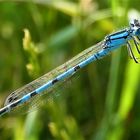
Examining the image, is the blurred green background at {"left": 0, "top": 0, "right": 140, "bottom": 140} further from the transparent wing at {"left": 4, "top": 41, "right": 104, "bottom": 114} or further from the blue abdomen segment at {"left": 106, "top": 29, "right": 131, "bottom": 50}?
the blue abdomen segment at {"left": 106, "top": 29, "right": 131, "bottom": 50}

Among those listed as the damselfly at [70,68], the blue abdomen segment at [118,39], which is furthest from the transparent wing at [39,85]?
the blue abdomen segment at [118,39]

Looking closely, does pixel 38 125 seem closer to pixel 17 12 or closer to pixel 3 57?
pixel 3 57

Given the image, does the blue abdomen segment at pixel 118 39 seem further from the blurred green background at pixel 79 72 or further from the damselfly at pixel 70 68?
the blurred green background at pixel 79 72

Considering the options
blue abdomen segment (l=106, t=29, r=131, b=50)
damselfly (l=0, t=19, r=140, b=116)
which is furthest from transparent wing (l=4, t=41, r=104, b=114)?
blue abdomen segment (l=106, t=29, r=131, b=50)

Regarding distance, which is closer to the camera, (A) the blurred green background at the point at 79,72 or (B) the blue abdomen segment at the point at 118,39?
(B) the blue abdomen segment at the point at 118,39

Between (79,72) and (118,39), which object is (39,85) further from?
(118,39)

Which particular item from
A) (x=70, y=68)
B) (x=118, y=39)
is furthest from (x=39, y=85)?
(x=118, y=39)
